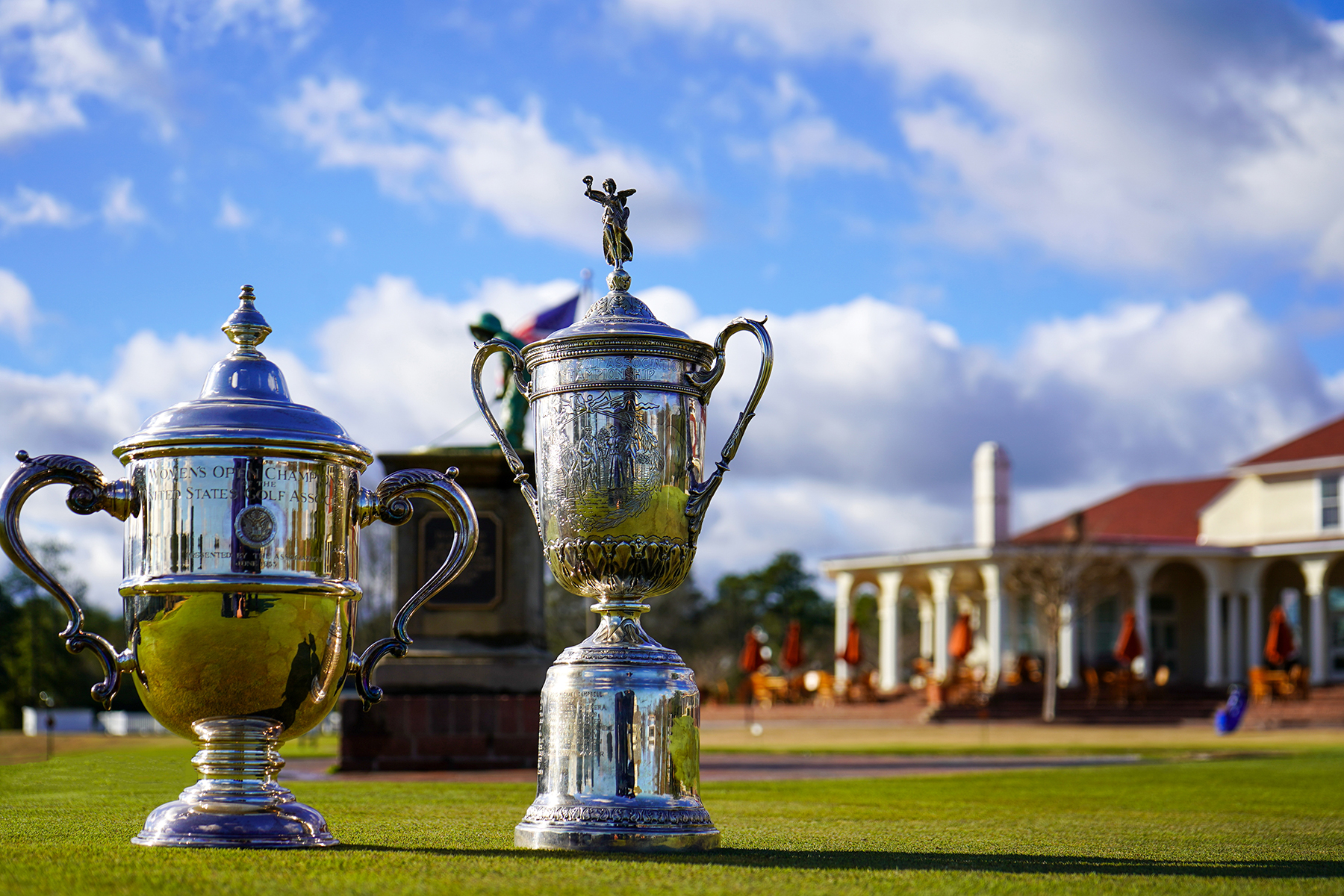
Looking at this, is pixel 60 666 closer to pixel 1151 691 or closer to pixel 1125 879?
pixel 1151 691

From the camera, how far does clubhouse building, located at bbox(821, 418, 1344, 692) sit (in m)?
39.6

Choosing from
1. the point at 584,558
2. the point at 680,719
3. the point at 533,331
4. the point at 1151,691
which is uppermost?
the point at 533,331

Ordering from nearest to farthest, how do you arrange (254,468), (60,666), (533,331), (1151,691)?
(254,468) → (533,331) → (1151,691) → (60,666)

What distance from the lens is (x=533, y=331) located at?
16.7 m

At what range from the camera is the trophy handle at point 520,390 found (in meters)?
5.95

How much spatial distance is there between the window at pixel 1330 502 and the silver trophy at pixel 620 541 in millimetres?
37627

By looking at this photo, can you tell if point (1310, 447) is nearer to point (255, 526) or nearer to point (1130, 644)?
point (1130, 644)

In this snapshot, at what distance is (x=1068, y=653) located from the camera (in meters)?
40.0

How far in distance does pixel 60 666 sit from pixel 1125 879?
→ 158 feet

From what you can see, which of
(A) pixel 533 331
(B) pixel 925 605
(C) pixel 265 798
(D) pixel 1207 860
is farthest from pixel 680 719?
(B) pixel 925 605

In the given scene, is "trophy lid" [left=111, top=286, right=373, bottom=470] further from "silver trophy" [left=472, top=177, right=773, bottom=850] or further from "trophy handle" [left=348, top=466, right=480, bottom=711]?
"silver trophy" [left=472, top=177, right=773, bottom=850]

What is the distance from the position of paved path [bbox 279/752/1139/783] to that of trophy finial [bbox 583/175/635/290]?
5.87m

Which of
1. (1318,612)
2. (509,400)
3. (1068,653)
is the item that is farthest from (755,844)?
(1318,612)

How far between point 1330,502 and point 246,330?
127 feet
